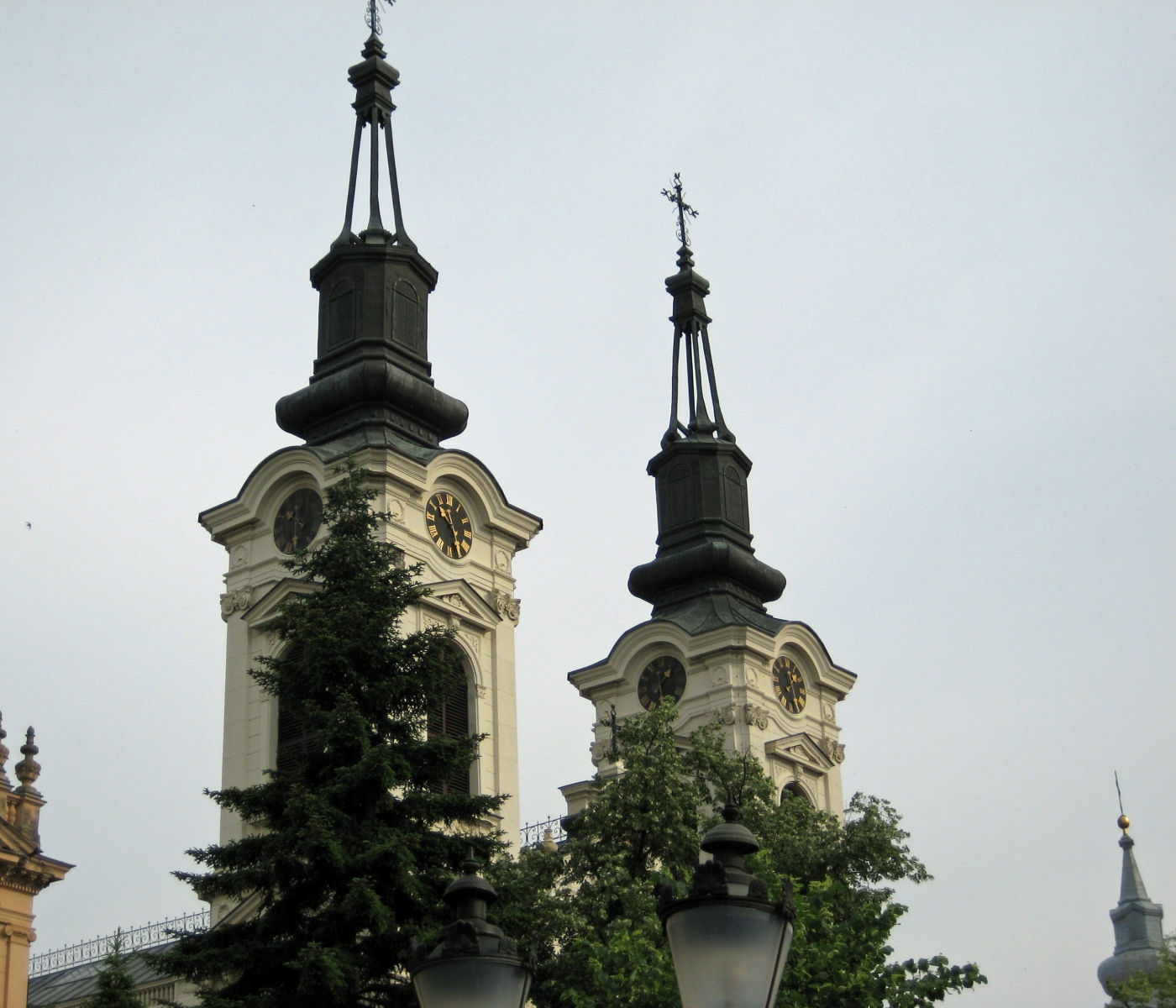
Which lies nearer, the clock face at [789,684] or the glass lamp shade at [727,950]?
the glass lamp shade at [727,950]

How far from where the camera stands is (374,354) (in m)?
37.7

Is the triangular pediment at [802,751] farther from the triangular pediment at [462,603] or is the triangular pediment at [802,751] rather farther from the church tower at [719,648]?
the triangular pediment at [462,603]

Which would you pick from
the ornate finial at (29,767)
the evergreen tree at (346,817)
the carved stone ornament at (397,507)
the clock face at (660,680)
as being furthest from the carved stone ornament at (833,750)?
the evergreen tree at (346,817)

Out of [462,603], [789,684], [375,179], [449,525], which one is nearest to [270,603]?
[462,603]

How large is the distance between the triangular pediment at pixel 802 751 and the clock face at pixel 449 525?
1005 cm

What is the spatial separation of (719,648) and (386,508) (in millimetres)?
11706

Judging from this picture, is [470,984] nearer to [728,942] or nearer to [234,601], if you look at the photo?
[728,942]

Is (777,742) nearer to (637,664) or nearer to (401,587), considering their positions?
(637,664)

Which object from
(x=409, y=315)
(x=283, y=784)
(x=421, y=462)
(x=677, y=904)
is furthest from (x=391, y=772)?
(x=409, y=315)

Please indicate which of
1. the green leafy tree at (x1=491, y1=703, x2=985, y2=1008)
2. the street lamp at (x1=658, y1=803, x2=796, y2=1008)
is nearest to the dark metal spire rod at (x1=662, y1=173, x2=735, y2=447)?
the green leafy tree at (x1=491, y1=703, x2=985, y2=1008)

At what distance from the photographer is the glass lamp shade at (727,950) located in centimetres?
768

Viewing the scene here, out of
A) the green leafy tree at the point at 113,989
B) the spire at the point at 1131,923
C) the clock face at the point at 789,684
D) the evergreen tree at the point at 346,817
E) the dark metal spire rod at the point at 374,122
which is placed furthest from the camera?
the spire at the point at 1131,923

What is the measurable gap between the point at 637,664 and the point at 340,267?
39.6 feet

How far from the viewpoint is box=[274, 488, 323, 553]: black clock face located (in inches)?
1396
